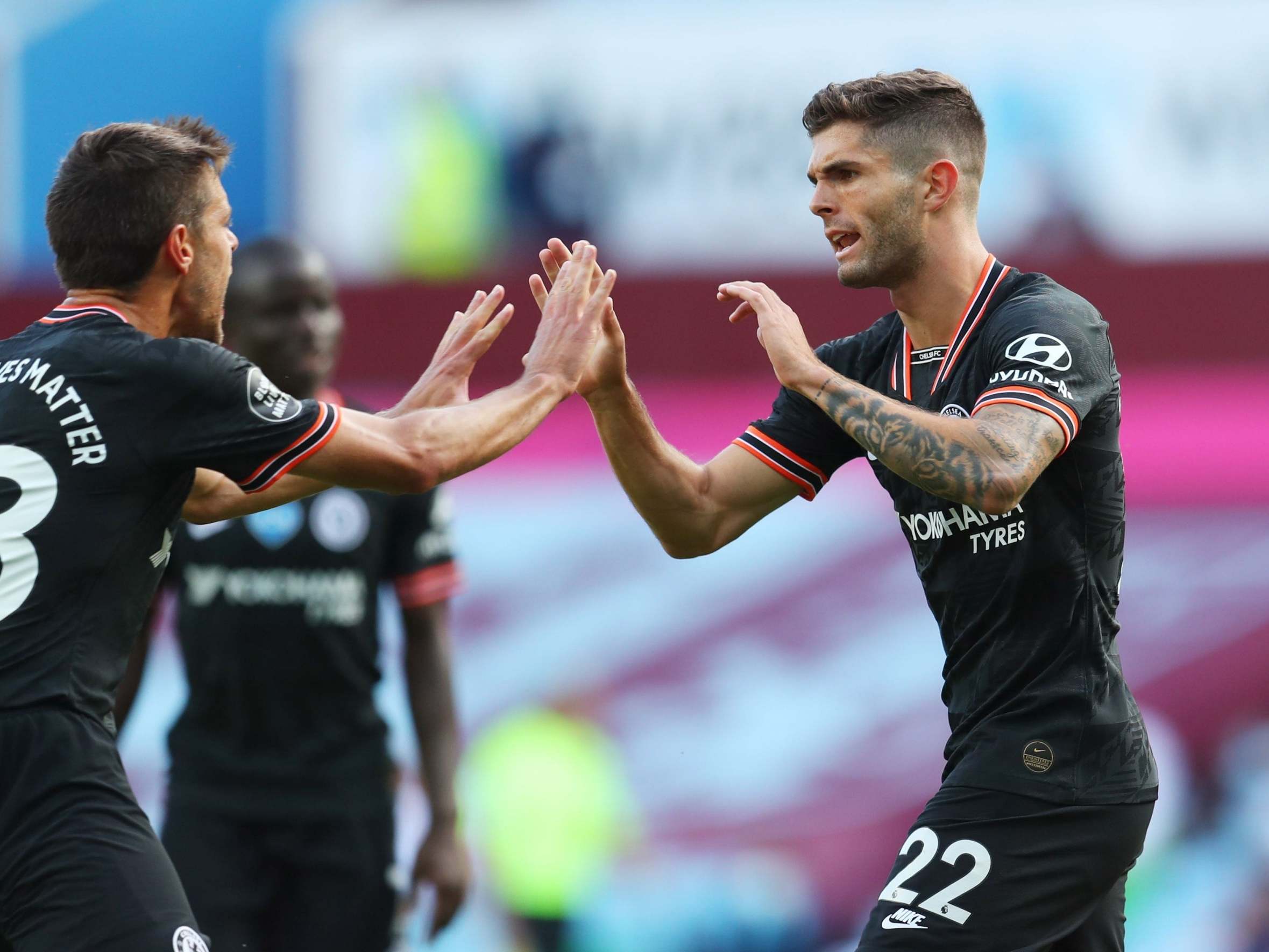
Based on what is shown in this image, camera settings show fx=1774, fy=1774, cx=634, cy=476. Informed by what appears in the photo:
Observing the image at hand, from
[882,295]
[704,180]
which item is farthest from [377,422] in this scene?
[704,180]

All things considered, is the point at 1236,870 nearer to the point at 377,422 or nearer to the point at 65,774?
the point at 377,422

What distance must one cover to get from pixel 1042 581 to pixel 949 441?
17.2 inches

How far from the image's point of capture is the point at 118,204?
385cm

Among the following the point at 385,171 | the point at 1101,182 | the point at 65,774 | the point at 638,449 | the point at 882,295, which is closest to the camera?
the point at 65,774

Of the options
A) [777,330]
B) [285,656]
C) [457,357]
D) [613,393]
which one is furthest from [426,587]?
[777,330]

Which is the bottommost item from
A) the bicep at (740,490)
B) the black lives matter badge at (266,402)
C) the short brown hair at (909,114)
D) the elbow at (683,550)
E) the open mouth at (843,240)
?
the elbow at (683,550)

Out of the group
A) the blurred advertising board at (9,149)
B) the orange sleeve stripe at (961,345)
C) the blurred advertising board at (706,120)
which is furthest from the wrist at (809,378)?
the blurred advertising board at (9,149)

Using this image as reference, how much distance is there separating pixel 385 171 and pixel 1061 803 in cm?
1189

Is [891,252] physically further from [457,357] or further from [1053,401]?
[457,357]

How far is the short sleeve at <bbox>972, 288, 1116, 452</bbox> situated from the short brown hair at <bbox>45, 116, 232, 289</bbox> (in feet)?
6.03

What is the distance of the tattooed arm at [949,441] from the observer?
12.4 ft

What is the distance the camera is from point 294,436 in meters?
3.79

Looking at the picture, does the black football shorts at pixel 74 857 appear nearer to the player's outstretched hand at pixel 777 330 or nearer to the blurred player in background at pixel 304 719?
the player's outstretched hand at pixel 777 330

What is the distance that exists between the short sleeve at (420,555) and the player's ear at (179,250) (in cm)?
195
